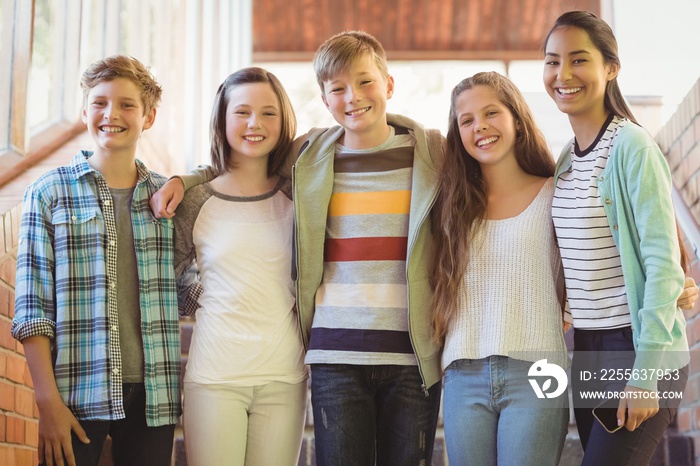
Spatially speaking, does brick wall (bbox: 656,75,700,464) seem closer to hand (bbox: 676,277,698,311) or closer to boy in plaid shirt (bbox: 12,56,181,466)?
hand (bbox: 676,277,698,311)

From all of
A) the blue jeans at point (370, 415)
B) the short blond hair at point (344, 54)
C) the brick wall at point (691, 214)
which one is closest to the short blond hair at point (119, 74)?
the short blond hair at point (344, 54)

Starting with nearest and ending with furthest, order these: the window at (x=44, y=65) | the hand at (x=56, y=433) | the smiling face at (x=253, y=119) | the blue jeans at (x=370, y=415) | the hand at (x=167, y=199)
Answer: the hand at (x=56, y=433)
the blue jeans at (x=370, y=415)
the hand at (x=167, y=199)
the smiling face at (x=253, y=119)
the window at (x=44, y=65)

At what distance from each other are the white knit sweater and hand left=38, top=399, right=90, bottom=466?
830 millimetres

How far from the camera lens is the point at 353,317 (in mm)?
1689

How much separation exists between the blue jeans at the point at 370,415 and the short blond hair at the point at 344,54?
720mm

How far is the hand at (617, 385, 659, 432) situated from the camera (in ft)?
4.72

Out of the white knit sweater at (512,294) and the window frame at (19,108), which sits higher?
the window frame at (19,108)

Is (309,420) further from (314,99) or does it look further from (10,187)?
(314,99)

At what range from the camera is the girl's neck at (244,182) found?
1.90 meters

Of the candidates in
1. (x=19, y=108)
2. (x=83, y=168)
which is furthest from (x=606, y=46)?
(x=19, y=108)

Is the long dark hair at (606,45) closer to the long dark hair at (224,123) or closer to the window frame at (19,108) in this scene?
the long dark hair at (224,123)

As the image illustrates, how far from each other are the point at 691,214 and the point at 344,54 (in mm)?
1439

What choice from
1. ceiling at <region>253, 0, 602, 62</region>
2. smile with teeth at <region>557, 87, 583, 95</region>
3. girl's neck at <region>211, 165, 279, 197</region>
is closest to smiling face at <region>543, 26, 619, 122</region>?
smile with teeth at <region>557, 87, 583, 95</region>

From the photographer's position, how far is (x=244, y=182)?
1920 mm
